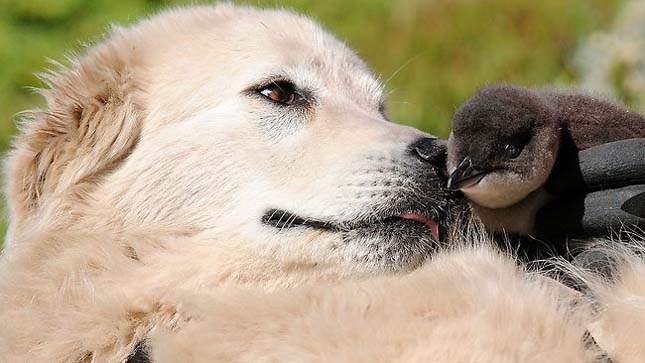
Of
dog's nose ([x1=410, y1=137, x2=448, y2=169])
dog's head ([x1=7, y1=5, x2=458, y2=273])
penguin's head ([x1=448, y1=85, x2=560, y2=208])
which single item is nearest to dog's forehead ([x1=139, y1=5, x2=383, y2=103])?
dog's head ([x1=7, y1=5, x2=458, y2=273])

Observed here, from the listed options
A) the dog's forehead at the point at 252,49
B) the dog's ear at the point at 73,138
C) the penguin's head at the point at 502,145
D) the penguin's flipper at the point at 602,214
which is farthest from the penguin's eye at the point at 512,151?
the dog's ear at the point at 73,138

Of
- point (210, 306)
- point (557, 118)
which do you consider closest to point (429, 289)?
point (210, 306)

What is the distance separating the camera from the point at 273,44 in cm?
331

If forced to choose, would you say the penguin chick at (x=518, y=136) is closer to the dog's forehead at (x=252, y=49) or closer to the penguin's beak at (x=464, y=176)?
the penguin's beak at (x=464, y=176)

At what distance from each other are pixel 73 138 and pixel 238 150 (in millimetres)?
566

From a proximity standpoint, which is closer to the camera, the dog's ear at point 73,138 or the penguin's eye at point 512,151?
the penguin's eye at point 512,151

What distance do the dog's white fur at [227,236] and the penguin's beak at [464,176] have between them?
8.4 inches

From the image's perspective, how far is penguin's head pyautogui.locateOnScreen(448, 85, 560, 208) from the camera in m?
2.71

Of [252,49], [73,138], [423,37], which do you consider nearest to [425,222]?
[252,49]

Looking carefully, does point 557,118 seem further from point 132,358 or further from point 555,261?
point 132,358

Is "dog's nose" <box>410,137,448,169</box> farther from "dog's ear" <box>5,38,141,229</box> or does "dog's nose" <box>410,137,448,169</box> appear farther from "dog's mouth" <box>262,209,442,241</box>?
"dog's ear" <box>5,38,141,229</box>

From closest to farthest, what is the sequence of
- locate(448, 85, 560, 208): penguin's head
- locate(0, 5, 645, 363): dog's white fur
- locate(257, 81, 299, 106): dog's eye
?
1. locate(0, 5, 645, 363): dog's white fur
2. locate(448, 85, 560, 208): penguin's head
3. locate(257, 81, 299, 106): dog's eye

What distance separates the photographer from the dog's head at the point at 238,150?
2830 millimetres

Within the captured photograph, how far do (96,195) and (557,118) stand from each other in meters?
1.52
